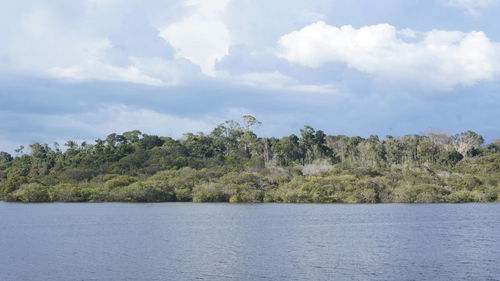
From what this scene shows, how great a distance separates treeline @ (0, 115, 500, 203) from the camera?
95.4 meters

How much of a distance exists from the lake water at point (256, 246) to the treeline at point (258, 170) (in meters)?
24.6

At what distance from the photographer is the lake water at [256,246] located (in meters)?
34.3

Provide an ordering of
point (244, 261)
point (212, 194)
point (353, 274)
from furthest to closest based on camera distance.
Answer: point (212, 194) < point (244, 261) < point (353, 274)

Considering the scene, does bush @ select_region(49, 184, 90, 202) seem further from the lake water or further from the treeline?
the lake water

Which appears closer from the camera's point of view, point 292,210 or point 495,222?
point 495,222

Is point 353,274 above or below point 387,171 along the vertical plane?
below

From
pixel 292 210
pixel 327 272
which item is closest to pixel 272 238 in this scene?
pixel 327 272

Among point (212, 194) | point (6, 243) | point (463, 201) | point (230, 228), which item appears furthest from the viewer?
point (212, 194)

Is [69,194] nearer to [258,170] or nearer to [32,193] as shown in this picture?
[32,193]

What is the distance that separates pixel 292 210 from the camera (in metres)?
76.3

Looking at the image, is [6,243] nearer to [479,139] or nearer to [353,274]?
[353,274]

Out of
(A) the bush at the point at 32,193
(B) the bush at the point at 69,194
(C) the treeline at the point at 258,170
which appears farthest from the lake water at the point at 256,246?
(A) the bush at the point at 32,193

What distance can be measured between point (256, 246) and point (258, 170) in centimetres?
7114

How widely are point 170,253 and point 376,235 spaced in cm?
1865
